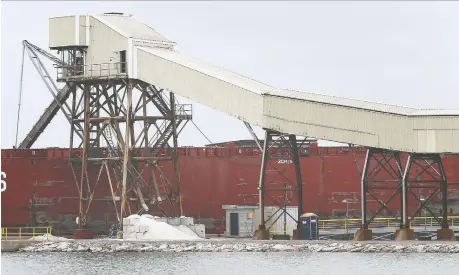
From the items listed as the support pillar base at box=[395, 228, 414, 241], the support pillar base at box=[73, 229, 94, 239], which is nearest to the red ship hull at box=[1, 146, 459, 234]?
the support pillar base at box=[73, 229, 94, 239]

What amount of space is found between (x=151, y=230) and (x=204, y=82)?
9094 millimetres

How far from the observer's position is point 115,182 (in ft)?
351

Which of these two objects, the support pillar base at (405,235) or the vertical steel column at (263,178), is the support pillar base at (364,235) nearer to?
the support pillar base at (405,235)

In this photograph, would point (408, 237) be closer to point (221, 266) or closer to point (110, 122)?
point (221, 266)

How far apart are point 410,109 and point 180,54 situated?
16.7 meters

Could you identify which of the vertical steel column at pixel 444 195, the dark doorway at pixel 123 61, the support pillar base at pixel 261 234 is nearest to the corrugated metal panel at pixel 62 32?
the dark doorway at pixel 123 61

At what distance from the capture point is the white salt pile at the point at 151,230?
3681 inches

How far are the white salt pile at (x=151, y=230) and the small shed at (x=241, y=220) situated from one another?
542 centimetres

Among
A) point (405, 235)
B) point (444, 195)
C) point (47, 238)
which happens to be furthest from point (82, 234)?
point (444, 195)

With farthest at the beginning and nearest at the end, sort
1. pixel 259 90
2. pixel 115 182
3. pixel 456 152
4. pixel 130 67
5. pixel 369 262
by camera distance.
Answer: pixel 115 182 < pixel 130 67 < pixel 259 90 < pixel 456 152 < pixel 369 262

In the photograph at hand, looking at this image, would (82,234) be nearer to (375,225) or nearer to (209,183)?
(209,183)

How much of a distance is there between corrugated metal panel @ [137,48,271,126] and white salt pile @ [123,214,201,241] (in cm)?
753

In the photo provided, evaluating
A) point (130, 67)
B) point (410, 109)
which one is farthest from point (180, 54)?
point (410, 109)

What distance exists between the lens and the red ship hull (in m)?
106
